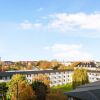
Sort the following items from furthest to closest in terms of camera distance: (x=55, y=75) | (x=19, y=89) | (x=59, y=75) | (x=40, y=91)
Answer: (x=59, y=75)
(x=55, y=75)
(x=19, y=89)
(x=40, y=91)

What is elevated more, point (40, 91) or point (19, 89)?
point (19, 89)

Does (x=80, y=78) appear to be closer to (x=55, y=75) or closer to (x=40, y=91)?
(x=55, y=75)

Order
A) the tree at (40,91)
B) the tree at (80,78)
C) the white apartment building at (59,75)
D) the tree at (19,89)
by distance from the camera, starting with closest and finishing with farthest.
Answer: the tree at (19,89), the tree at (40,91), the tree at (80,78), the white apartment building at (59,75)

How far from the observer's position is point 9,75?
9069 cm

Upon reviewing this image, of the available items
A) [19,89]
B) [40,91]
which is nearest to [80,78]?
[19,89]

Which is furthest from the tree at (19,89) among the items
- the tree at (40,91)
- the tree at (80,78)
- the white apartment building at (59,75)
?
the white apartment building at (59,75)

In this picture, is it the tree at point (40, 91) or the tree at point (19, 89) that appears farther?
the tree at point (40, 91)

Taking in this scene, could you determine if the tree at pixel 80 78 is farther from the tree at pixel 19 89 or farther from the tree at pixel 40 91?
the tree at pixel 40 91

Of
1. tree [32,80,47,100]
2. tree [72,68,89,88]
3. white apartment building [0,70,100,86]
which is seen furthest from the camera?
white apartment building [0,70,100,86]

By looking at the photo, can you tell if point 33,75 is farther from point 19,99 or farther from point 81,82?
point 19,99

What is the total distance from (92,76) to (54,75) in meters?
14.8

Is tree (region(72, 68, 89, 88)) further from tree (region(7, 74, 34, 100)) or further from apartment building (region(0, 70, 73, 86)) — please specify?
tree (region(7, 74, 34, 100))

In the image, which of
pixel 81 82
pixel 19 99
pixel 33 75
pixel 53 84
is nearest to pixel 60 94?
pixel 19 99

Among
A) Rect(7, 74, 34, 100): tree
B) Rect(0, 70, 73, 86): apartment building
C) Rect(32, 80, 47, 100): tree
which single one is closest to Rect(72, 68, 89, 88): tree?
Rect(0, 70, 73, 86): apartment building
